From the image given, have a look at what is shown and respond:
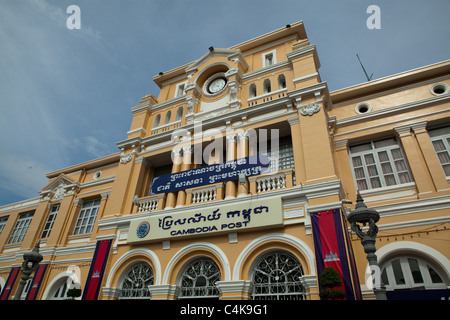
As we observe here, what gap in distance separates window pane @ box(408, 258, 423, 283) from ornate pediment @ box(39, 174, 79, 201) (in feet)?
53.4

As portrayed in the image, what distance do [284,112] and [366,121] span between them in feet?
11.4

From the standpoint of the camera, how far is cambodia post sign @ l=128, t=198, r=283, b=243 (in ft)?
29.7

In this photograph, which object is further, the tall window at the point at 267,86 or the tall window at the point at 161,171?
the tall window at the point at 161,171

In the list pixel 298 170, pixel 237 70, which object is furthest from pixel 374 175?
pixel 237 70

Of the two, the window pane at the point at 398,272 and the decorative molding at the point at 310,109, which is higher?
the decorative molding at the point at 310,109

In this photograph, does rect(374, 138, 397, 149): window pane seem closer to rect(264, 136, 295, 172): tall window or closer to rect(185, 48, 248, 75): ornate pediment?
rect(264, 136, 295, 172): tall window

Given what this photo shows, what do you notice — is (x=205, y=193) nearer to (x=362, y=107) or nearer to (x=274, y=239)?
(x=274, y=239)

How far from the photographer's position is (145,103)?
15.7m

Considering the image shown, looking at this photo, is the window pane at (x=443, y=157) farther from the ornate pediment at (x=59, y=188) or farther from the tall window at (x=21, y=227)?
the tall window at (x=21, y=227)

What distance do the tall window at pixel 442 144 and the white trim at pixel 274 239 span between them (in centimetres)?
583

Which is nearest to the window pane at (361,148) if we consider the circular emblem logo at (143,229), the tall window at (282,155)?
the tall window at (282,155)

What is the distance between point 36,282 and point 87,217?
362cm

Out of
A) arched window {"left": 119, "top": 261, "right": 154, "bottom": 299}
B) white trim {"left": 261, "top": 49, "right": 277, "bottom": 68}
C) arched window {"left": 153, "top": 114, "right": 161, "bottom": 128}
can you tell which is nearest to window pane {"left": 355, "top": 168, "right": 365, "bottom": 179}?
white trim {"left": 261, "top": 49, "right": 277, "bottom": 68}

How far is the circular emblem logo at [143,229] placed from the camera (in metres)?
10.8
